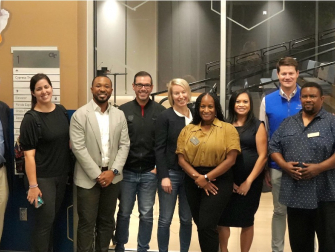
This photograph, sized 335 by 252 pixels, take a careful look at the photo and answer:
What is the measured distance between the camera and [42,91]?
138 inches

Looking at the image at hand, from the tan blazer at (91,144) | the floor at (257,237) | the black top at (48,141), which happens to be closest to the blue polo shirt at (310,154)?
the floor at (257,237)

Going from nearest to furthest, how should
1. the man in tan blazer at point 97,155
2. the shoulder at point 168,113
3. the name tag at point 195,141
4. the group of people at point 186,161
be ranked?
the group of people at point 186,161
the name tag at point 195,141
the man in tan blazer at point 97,155
the shoulder at point 168,113

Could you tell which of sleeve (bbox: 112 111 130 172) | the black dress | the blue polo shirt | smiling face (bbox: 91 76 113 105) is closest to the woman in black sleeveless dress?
the black dress

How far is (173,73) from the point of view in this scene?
4719 mm

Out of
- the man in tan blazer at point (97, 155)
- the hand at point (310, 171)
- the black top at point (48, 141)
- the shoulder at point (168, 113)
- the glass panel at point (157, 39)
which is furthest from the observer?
the glass panel at point (157, 39)

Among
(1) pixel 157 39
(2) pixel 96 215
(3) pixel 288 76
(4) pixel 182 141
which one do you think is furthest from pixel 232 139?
(1) pixel 157 39

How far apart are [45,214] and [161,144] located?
1.07m

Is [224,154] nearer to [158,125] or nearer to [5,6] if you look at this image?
[158,125]

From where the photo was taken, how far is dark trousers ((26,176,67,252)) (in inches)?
139

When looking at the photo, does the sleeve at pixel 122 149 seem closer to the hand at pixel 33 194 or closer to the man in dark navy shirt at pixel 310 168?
the hand at pixel 33 194

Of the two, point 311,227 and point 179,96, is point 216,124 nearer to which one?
point 179,96

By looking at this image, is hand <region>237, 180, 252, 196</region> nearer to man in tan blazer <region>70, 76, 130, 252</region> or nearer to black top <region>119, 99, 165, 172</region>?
black top <region>119, 99, 165, 172</region>

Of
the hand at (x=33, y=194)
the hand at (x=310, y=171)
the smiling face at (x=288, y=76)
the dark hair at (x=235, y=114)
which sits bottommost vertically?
the hand at (x=33, y=194)

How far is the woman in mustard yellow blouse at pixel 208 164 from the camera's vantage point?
131 inches
